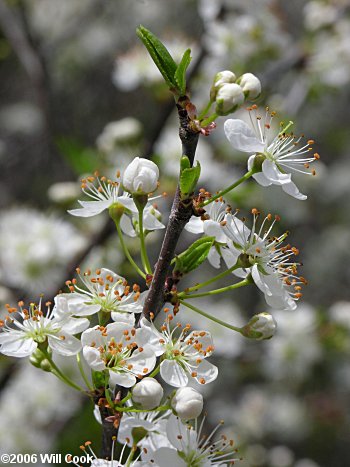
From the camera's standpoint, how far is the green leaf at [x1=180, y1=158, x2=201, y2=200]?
0.91m

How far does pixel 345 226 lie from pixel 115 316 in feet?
16.1

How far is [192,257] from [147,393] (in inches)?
8.6

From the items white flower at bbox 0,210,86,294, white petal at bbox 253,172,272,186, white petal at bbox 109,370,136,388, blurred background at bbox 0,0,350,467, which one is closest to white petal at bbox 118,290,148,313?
white petal at bbox 109,370,136,388

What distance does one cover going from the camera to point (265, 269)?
106 cm

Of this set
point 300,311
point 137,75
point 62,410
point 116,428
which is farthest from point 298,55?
point 116,428

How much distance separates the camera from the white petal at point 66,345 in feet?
3.26

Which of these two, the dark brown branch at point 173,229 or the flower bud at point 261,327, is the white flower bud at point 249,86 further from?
the flower bud at point 261,327

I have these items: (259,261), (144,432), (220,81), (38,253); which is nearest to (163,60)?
(220,81)

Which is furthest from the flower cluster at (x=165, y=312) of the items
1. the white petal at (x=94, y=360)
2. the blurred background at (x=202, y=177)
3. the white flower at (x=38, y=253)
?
the white flower at (x=38, y=253)

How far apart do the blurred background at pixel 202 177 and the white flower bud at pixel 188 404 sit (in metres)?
1.35

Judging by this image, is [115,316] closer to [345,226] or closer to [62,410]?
[62,410]

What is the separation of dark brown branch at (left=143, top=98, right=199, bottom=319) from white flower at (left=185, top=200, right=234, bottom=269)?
6cm

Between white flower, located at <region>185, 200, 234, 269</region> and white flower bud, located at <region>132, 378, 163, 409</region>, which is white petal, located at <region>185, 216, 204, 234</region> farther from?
white flower bud, located at <region>132, 378, 163, 409</region>

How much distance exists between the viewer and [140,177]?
1016 mm
